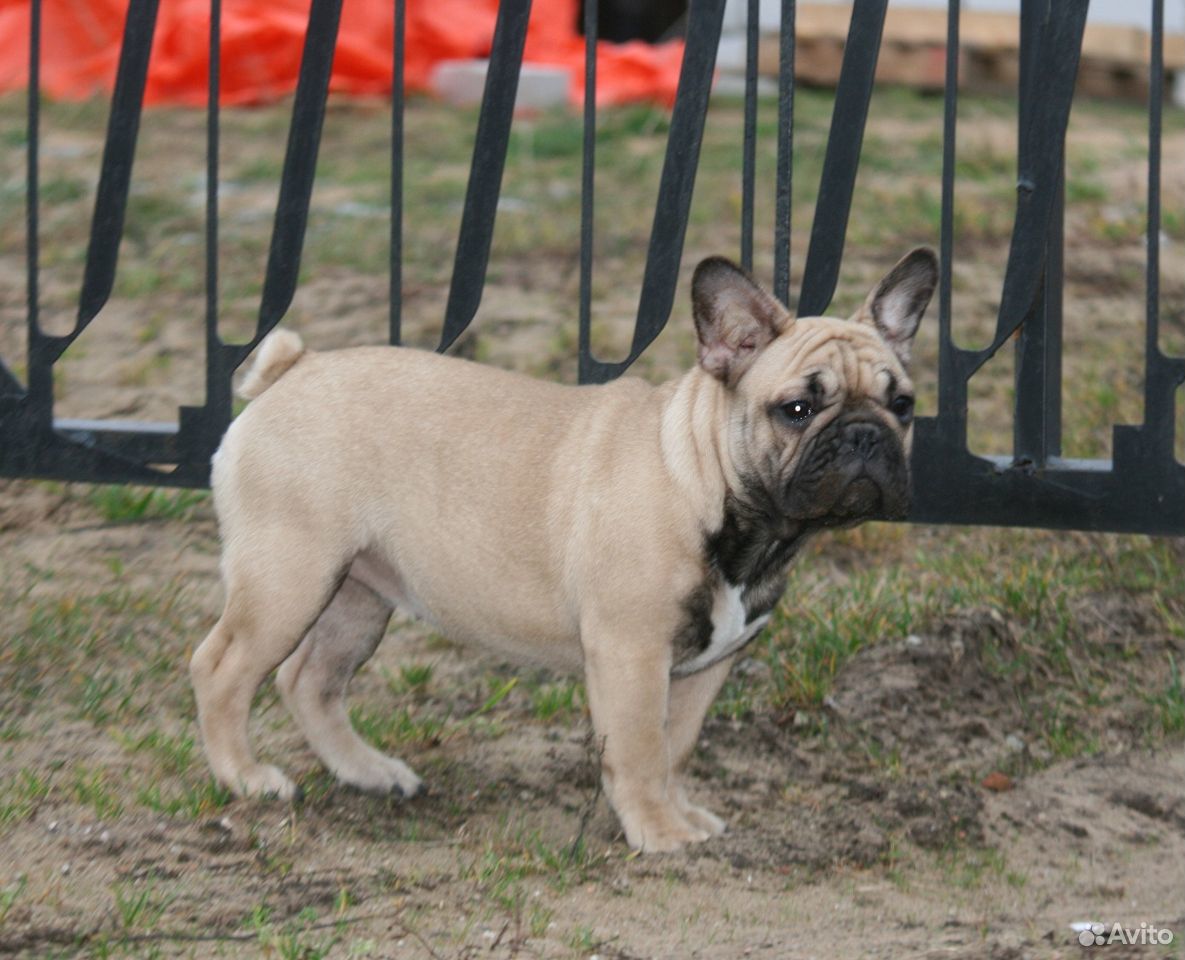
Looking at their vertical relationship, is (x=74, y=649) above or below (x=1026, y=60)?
below

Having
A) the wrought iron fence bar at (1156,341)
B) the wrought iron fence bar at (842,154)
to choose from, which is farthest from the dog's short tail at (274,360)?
the wrought iron fence bar at (1156,341)

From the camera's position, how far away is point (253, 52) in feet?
33.1

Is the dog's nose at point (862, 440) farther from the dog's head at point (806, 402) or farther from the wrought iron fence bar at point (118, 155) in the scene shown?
the wrought iron fence bar at point (118, 155)

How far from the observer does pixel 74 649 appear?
4.70 m

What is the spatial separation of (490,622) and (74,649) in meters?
1.34

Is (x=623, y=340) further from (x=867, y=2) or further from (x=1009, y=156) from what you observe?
(x=1009, y=156)

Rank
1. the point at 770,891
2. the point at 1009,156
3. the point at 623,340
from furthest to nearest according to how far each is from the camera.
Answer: the point at 1009,156 < the point at 623,340 < the point at 770,891

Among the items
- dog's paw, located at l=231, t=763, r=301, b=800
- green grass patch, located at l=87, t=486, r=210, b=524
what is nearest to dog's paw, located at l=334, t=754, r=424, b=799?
dog's paw, located at l=231, t=763, r=301, b=800

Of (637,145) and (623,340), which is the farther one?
(637,145)

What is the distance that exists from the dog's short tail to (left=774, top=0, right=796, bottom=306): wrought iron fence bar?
1.16 metres

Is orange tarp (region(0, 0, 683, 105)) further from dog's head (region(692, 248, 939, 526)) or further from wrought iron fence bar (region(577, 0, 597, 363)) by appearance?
dog's head (region(692, 248, 939, 526))

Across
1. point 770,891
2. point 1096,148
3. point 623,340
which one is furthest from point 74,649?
point 1096,148

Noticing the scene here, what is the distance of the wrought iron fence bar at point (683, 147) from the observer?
439 centimetres

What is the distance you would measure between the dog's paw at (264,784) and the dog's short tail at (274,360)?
86cm
